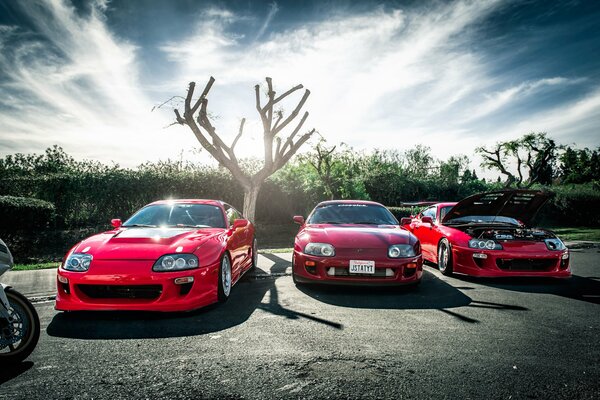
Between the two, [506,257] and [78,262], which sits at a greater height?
[78,262]

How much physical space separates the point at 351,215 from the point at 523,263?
2.80 m

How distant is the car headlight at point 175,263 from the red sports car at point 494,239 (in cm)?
397

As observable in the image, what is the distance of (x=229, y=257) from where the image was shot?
16.0ft

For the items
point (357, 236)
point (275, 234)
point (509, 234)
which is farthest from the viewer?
point (275, 234)

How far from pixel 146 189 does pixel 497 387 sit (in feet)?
49.2

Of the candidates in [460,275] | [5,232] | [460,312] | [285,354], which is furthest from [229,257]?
→ [5,232]

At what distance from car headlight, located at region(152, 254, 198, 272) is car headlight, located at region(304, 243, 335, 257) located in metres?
1.72

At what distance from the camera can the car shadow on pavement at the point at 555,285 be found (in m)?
5.07

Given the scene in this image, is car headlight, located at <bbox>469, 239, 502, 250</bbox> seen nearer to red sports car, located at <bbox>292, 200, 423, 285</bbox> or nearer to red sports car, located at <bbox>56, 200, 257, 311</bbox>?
red sports car, located at <bbox>292, 200, 423, 285</bbox>

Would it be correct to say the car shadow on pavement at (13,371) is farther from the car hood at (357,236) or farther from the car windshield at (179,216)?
the car hood at (357,236)

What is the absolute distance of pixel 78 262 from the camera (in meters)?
3.83

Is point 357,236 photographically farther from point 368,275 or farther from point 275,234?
point 275,234

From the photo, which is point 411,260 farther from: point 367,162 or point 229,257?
point 367,162

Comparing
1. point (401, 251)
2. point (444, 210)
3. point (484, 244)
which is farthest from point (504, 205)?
point (401, 251)
